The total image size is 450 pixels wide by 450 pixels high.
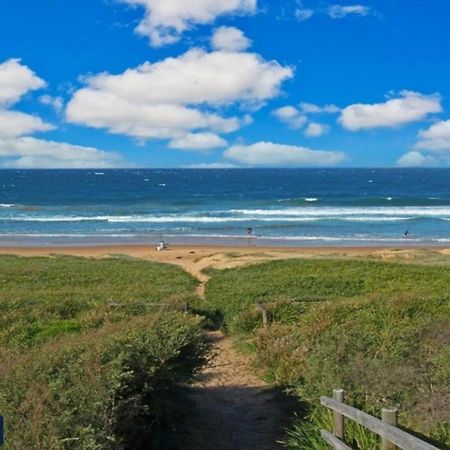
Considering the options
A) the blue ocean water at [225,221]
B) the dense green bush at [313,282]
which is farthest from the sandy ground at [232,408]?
the blue ocean water at [225,221]

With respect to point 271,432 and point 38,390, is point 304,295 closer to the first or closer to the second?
point 271,432

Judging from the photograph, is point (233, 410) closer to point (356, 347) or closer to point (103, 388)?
point (356, 347)

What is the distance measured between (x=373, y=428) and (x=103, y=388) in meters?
2.89

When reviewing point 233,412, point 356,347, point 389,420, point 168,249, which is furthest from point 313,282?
point 168,249

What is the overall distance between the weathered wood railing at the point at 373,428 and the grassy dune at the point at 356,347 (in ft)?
1.02

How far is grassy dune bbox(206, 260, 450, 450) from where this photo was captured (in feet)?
23.9

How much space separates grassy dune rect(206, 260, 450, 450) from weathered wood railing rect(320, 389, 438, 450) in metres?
0.31

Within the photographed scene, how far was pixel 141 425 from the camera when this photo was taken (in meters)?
7.68

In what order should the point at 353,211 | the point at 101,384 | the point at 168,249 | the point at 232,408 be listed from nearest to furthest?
the point at 101,384, the point at 232,408, the point at 168,249, the point at 353,211

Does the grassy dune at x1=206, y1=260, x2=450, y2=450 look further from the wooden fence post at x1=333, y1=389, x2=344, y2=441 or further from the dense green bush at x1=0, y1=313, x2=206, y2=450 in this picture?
the dense green bush at x1=0, y1=313, x2=206, y2=450

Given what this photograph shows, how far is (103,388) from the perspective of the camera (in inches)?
270

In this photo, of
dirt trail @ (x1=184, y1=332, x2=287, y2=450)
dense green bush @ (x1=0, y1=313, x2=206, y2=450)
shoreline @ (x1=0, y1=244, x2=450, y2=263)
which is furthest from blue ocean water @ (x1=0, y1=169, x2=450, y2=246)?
dense green bush @ (x1=0, y1=313, x2=206, y2=450)

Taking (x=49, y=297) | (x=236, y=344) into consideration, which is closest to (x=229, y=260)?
(x=49, y=297)

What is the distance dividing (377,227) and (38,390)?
163 ft
